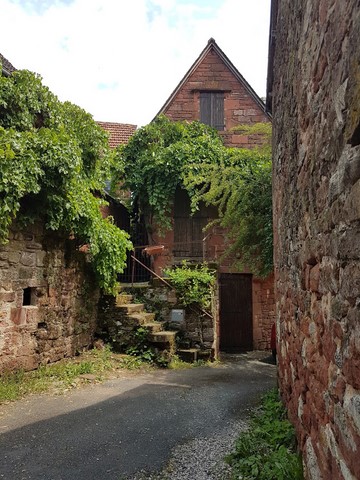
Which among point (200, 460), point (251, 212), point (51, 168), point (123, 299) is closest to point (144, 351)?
point (123, 299)

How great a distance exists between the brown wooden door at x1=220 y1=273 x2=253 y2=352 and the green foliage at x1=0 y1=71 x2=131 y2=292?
4672 mm

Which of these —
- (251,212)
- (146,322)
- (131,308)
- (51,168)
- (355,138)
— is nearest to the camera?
(355,138)

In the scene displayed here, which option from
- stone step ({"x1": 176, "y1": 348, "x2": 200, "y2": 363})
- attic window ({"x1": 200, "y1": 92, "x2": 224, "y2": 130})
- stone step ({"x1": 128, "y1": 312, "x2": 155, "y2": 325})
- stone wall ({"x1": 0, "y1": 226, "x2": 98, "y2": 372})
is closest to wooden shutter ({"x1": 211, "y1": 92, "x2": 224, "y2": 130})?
attic window ({"x1": 200, "y1": 92, "x2": 224, "y2": 130})

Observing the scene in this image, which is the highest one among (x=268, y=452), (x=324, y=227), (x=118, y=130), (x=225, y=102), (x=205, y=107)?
(x=118, y=130)

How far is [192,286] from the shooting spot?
8.02 meters

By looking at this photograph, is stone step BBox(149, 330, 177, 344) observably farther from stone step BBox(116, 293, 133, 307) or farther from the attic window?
the attic window

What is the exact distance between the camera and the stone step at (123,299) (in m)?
8.02

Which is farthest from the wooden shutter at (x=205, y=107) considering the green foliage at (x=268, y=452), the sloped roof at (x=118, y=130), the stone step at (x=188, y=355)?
the green foliage at (x=268, y=452)

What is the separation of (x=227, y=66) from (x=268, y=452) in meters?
12.3

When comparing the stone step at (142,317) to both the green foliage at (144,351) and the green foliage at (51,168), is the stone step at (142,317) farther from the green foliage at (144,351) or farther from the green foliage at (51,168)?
the green foliage at (51,168)

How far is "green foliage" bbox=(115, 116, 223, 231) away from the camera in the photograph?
10.9 meters

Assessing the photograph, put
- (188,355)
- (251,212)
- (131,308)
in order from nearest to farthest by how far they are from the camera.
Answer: (188,355), (251,212), (131,308)

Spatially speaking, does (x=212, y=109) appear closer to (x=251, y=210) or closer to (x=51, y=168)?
(x=251, y=210)

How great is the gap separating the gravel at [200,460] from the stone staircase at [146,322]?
11.4 feet
